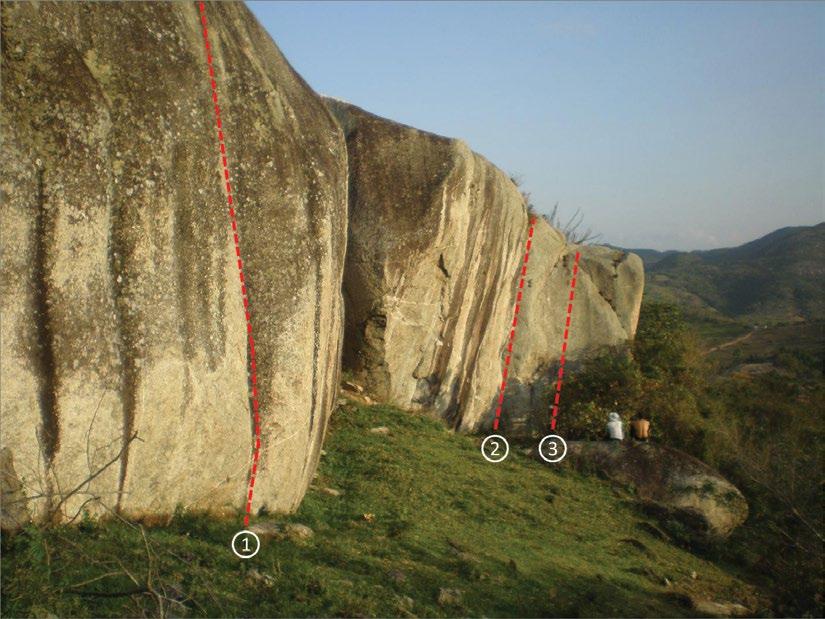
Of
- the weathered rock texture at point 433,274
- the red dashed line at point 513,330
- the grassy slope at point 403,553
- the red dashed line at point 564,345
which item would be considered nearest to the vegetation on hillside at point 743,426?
the red dashed line at point 564,345

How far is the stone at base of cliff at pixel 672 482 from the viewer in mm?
13539

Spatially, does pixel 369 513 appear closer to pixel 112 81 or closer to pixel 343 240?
pixel 343 240

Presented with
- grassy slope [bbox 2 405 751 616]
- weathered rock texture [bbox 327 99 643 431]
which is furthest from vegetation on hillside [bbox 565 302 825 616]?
weathered rock texture [bbox 327 99 643 431]

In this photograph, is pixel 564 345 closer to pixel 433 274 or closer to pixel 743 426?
pixel 743 426

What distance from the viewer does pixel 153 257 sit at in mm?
7266

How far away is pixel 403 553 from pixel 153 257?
373 cm

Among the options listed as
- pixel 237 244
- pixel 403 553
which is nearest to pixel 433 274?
pixel 403 553

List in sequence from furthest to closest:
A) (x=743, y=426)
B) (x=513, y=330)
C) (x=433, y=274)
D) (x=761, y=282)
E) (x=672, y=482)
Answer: (x=761, y=282) → (x=743, y=426) → (x=513, y=330) → (x=433, y=274) → (x=672, y=482)

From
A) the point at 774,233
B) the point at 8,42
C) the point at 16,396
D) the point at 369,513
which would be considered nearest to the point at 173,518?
the point at 16,396

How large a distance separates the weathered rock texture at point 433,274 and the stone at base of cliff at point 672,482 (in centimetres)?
288

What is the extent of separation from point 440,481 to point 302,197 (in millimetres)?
4997

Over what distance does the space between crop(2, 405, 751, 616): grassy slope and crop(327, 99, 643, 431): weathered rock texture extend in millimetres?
1367

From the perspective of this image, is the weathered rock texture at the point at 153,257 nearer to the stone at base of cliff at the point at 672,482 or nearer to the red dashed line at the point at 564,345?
the stone at base of cliff at the point at 672,482

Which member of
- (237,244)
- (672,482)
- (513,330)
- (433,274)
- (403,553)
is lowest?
(672,482)
